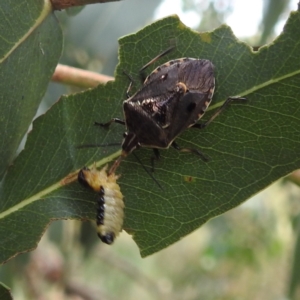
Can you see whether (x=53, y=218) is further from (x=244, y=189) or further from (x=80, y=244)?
(x=80, y=244)

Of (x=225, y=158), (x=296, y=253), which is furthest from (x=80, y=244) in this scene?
(x=225, y=158)

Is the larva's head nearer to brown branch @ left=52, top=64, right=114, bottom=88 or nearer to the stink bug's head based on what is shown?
the stink bug's head

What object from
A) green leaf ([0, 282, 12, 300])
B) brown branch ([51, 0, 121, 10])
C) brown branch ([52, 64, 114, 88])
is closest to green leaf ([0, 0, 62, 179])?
brown branch ([51, 0, 121, 10])

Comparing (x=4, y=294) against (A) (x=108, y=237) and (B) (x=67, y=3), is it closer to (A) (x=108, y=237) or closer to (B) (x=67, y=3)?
(A) (x=108, y=237)

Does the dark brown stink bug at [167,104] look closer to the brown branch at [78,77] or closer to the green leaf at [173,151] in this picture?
the green leaf at [173,151]

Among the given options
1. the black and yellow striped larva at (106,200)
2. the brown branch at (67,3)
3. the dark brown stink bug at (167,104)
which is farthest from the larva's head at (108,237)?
the brown branch at (67,3)

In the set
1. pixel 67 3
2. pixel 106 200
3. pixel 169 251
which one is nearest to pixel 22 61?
pixel 67 3
